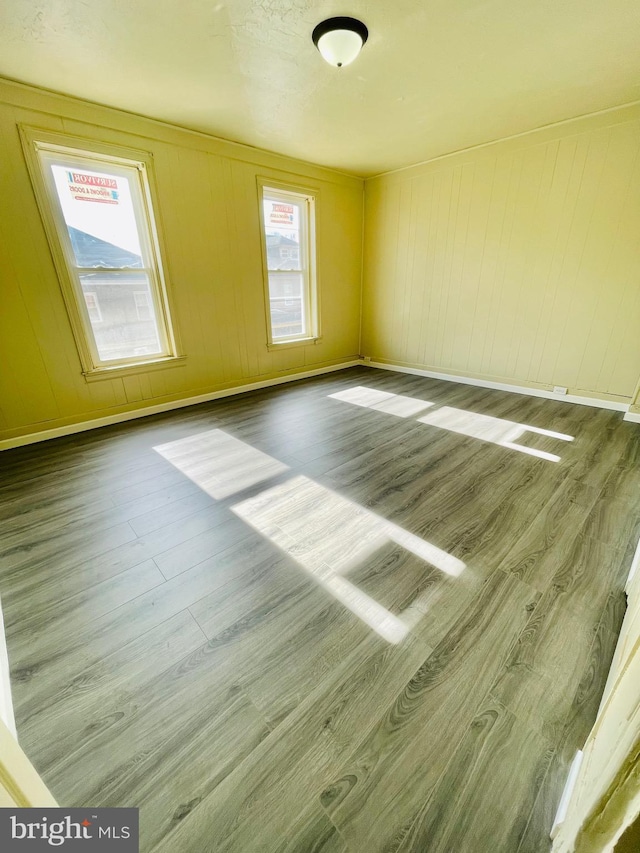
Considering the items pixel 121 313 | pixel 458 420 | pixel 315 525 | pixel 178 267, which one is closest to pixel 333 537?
pixel 315 525

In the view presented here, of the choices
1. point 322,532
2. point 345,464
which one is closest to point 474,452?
point 345,464

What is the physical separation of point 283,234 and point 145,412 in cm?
278

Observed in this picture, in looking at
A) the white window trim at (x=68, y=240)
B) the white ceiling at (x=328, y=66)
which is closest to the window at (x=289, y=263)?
the white ceiling at (x=328, y=66)

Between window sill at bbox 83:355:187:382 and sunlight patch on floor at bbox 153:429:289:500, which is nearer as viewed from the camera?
sunlight patch on floor at bbox 153:429:289:500

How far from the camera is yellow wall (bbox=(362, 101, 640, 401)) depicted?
317cm

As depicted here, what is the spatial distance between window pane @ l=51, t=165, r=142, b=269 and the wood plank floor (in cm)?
186

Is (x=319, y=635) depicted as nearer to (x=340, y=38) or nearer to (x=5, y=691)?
(x=5, y=691)

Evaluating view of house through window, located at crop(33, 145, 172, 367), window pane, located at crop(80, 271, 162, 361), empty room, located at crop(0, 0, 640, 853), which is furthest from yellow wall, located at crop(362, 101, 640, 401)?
window pane, located at crop(80, 271, 162, 361)

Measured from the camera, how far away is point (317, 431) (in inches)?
123

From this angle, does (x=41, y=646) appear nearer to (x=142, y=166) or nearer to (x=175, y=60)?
(x=175, y=60)

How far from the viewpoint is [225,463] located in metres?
2.62

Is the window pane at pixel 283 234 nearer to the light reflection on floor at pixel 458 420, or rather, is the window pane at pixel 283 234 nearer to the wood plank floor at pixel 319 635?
the light reflection on floor at pixel 458 420

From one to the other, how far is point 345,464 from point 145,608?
5.04ft

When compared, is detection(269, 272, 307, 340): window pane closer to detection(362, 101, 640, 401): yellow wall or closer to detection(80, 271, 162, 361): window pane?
detection(362, 101, 640, 401): yellow wall
